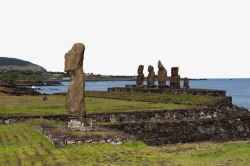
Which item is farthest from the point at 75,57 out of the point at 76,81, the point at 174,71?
the point at 174,71

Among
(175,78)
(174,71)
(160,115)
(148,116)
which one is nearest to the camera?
(148,116)

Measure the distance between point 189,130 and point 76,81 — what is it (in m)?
8.53

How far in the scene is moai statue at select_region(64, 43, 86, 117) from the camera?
70.0ft

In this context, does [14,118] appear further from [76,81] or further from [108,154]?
[108,154]

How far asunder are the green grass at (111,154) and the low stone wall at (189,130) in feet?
14.9

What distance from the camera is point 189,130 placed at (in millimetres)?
26641

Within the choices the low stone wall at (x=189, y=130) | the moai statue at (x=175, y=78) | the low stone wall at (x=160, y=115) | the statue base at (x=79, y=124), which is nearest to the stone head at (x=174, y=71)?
the moai statue at (x=175, y=78)

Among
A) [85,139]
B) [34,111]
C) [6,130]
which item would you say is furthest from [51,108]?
[85,139]

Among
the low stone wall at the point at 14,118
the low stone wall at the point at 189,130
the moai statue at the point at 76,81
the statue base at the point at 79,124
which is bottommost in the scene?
the low stone wall at the point at 189,130

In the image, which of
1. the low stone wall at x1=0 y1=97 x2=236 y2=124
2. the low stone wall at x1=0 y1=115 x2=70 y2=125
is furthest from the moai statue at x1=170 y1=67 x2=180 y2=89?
the low stone wall at x1=0 y1=115 x2=70 y2=125

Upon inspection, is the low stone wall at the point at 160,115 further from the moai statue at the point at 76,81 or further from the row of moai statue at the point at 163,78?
the row of moai statue at the point at 163,78

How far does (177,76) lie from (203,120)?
78.8 ft

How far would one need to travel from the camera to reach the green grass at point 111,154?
586 inches

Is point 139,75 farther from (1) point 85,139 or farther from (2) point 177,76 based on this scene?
(1) point 85,139
